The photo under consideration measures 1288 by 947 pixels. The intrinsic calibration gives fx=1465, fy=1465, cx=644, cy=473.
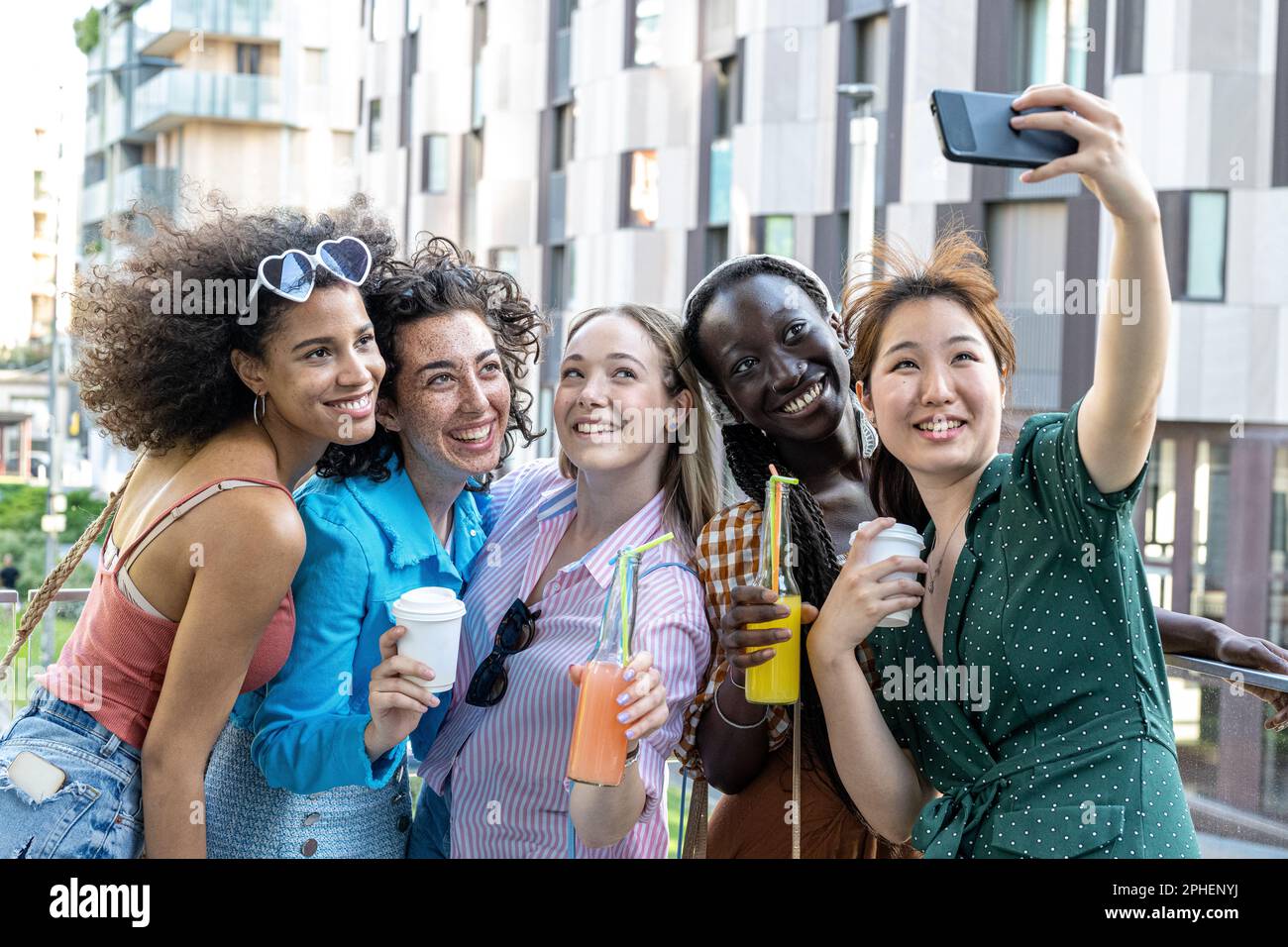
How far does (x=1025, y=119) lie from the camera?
211cm

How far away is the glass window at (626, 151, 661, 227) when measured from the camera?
740 inches

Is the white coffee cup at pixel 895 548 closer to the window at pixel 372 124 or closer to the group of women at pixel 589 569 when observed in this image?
the group of women at pixel 589 569

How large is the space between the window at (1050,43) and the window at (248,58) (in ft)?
67.9

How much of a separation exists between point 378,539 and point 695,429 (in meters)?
0.66

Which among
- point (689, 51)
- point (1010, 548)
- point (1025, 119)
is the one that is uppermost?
point (689, 51)

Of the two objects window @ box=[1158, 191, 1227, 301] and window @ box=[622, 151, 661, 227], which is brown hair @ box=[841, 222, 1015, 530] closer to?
window @ box=[1158, 191, 1227, 301]

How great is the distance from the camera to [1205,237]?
1340 cm

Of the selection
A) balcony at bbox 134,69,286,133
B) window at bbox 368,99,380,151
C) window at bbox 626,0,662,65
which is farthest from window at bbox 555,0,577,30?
balcony at bbox 134,69,286,133

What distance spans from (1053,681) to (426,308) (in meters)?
1.35

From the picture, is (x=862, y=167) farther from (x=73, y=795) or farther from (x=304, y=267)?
(x=73, y=795)

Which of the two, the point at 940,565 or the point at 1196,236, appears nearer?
the point at 940,565

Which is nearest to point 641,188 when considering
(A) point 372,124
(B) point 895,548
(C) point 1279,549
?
(C) point 1279,549
